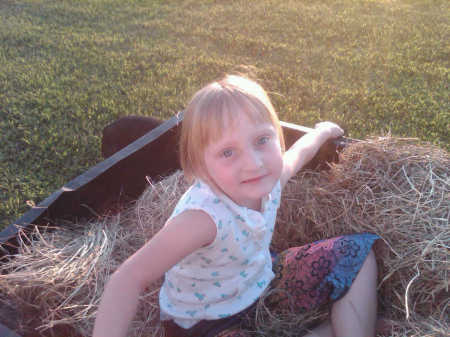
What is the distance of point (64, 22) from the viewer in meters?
5.61

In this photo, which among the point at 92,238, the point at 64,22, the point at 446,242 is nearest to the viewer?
the point at 446,242

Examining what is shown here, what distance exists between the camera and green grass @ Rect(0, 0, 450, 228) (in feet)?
10.5

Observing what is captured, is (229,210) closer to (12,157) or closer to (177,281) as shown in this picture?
(177,281)

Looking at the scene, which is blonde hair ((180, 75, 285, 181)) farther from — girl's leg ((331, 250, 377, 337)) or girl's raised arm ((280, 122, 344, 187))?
girl's leg ((331, 250, 377, 337))

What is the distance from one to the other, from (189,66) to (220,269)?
3200 mm

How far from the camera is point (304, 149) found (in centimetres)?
190

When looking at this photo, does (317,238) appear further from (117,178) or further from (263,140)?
(117,178)

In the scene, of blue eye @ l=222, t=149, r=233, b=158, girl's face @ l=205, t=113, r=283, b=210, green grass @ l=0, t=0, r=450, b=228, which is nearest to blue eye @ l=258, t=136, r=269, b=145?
girl's face @ l=205, t=113, r=283, b=210

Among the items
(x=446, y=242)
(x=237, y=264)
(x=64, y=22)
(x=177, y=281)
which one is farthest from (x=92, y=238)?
(x=64, y=22)

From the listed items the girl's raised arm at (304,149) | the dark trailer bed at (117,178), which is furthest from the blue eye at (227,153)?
the dark trailer bed at (117,178)

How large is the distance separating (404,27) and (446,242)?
423 centimetres

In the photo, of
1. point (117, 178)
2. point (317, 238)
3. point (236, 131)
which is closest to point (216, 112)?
point (236, 131)

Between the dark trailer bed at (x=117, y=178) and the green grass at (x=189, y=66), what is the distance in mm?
859

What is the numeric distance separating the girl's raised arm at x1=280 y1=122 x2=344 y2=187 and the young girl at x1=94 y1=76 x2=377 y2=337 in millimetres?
149
